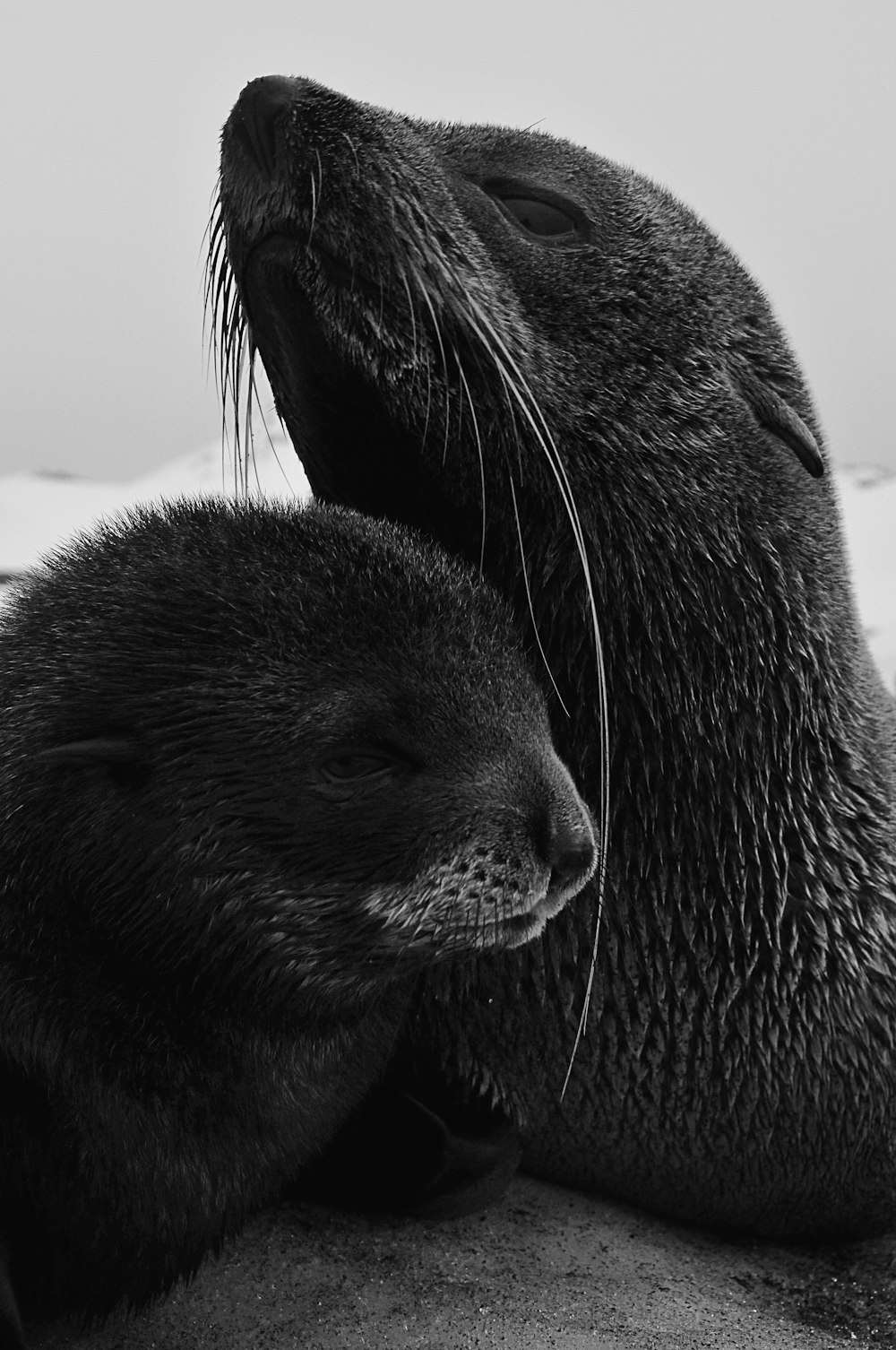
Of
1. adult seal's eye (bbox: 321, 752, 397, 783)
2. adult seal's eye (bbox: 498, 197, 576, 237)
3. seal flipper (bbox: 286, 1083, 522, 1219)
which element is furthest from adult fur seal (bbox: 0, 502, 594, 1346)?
adult seal's eye (bbox: 498, 197, 576, 237)

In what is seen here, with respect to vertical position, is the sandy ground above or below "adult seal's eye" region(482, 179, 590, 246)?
below

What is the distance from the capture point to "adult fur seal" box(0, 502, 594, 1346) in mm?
2484

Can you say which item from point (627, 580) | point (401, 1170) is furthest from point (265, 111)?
point (401, 1170)

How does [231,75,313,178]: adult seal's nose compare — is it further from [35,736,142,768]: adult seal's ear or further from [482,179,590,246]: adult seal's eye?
[35,736,142,768]: adult seal's ear

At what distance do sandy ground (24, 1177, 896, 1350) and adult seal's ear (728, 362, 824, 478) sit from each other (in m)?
1.64

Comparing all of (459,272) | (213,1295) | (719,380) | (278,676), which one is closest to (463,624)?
(278,676)

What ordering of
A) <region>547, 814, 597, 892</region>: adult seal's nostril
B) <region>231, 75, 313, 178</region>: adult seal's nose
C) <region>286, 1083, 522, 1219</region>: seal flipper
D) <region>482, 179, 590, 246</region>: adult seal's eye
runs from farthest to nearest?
<region>482, 179, 590, 246</region>: adult seal's eye < <region>286, 1083, 522, 1219</region>: seal flipper < <region>231, 75, 313, 178</region>: adult seal's nose < <region>547, 814, 597, 892</region>: adult seal's nostril

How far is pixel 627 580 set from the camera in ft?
10.2

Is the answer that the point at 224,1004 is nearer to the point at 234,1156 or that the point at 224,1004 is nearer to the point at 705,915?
the point at 234,1156

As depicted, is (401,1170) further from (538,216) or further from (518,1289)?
(538,216)

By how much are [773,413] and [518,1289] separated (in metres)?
1.81

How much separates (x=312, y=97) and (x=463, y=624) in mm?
1053

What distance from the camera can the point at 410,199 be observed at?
298 cm

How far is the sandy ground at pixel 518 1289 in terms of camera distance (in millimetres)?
2752
